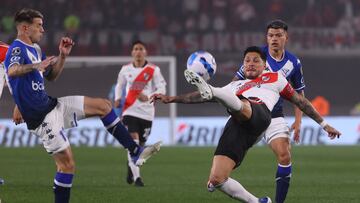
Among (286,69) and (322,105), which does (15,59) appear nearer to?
(286,69)

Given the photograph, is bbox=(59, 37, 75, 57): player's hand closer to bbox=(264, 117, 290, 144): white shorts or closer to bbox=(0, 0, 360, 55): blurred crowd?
bbox=(264, 117, 290, 144): white shorts

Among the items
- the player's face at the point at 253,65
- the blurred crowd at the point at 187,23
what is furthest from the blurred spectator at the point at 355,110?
the player's face at the point at 253,65

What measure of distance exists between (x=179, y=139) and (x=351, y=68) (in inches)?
219

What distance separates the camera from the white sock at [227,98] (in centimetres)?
854

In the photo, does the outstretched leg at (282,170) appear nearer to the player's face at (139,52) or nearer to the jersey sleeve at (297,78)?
the jersey sleeve at (297,78)

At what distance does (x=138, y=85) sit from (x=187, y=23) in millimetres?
13959

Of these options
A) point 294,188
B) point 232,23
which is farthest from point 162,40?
point 294,188

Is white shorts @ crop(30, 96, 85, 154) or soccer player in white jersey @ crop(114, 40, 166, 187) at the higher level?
white shorts @ crop(30, 96, 85, 154)

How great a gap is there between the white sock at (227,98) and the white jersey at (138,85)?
19.8 ft

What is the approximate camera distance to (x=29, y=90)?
8.86 metres

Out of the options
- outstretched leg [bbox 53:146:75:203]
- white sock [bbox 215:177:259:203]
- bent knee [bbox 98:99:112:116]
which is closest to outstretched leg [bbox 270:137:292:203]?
white sock [bbox 215:177:259:203]

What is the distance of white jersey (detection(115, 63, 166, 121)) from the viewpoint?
1472cm

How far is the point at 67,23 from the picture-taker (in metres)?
27.8

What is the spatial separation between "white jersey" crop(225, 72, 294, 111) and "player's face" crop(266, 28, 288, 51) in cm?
89
